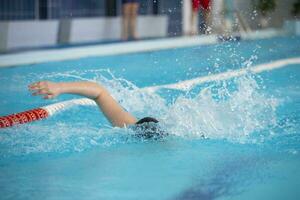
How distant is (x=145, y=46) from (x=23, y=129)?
6.66 meters

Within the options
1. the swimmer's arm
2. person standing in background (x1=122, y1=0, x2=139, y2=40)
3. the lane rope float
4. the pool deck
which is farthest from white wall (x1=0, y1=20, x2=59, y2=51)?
the swimmer's arm

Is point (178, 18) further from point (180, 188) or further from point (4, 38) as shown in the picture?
point (180, 188)

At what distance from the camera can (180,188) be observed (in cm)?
265

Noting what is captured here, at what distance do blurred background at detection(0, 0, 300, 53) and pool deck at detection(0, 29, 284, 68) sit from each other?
600mm

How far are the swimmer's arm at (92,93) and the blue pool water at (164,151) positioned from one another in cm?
10

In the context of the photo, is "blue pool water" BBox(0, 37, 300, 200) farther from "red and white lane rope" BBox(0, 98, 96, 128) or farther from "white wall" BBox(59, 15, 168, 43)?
"white wall" BBox(59, 15, 168, 43)

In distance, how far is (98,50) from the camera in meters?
9.34

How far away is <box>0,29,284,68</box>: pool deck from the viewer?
26.0ft

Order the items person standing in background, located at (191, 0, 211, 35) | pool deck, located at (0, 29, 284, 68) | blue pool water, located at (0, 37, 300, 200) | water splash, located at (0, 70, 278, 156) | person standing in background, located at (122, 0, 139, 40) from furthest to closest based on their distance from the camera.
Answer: person standing in background, located at (191, 0, 211, 35), person standing in background, located at (122, 0, 139, 40), pool deck, located at (0, 29, 284, 68), water splash, located at (0, 70, 278, 156), blue pool water, located at (0, 37, 300, 200)

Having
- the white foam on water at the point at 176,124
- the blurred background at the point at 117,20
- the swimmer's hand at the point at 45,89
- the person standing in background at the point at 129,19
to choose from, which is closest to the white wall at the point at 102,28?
the blurred background at the point at 117,20

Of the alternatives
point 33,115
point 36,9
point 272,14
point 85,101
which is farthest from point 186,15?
point 33,115

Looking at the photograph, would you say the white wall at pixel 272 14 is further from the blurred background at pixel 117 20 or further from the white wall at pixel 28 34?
the white wall at pixel 28 34

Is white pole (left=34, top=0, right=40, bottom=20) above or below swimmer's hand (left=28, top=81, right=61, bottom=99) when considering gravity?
above

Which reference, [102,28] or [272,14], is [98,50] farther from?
[272,14]
